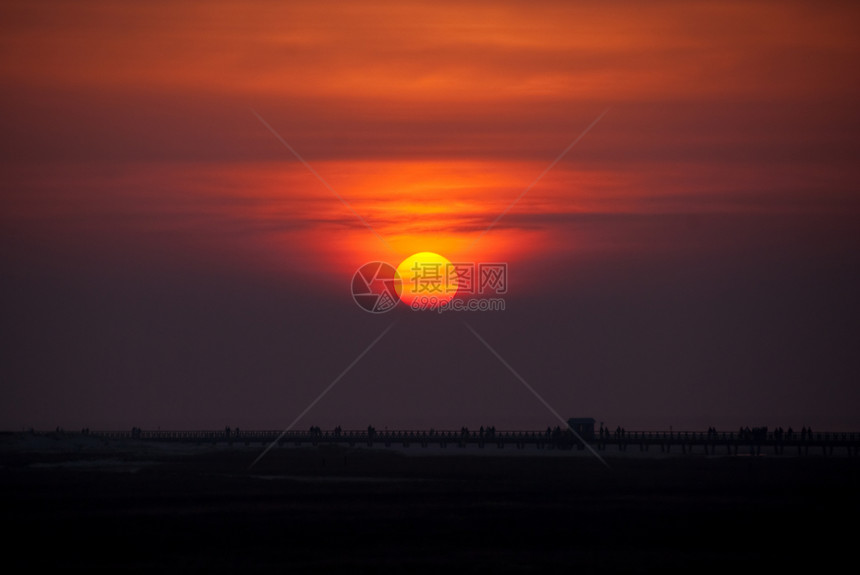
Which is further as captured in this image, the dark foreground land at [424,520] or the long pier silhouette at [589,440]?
the long pier silhouette at [589,440]

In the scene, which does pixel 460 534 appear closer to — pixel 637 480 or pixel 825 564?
pixel 825 564

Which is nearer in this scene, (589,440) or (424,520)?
(424,520)

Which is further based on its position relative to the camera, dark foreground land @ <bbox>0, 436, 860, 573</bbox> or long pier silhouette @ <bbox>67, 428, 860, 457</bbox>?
long pier silhouette @ <bbox>67, 428, 860, 457</bbox>

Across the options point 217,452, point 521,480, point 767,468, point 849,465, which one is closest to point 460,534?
point 521,480
